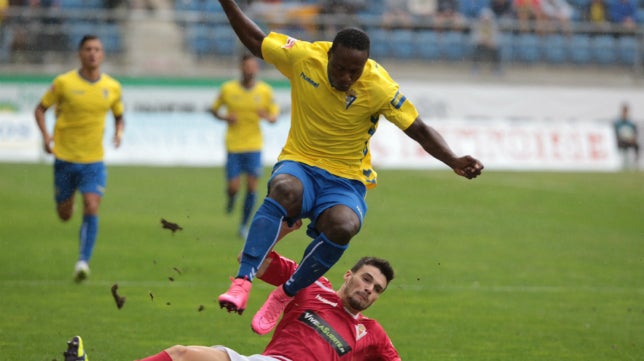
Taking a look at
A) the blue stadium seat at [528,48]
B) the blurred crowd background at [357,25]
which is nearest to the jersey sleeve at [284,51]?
the blurred crowd background at [357,25]

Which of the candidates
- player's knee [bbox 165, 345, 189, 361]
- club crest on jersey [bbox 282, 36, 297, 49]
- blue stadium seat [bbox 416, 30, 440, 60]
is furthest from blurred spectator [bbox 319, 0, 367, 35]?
player's knee [bbox 165, 345, 189, 361]

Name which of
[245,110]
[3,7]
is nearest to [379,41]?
[3,7]

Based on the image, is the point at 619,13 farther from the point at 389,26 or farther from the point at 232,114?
the point at 232,114

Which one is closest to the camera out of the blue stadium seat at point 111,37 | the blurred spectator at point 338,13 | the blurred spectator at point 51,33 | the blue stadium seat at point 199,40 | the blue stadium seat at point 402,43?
the blurred spectator at point 51,33

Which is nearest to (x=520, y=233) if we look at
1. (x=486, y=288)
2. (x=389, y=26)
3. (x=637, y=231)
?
(x=637, y=231)

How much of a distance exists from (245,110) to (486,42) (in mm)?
13823

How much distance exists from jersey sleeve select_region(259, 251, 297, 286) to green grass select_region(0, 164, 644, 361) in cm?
122

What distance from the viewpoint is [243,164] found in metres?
16.6

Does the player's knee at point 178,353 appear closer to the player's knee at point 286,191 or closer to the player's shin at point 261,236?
the player's shin at point 261,236

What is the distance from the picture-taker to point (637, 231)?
56.5 feet

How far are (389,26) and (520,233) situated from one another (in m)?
12.5

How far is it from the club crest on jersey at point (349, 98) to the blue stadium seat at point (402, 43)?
69.2ft

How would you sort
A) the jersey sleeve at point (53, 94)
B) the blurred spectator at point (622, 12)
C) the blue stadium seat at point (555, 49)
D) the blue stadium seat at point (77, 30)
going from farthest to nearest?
the blurred spectator at point (622, 12) < the blue stadium seat at point (555, 49) < the blue stadium seat at point (77, 30) < the jersey sleeve at point (53, 94)

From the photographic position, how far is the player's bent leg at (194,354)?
620cm
